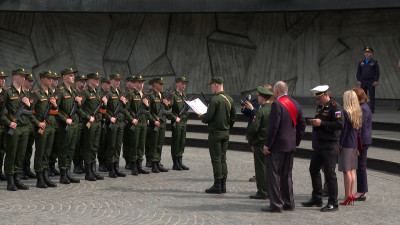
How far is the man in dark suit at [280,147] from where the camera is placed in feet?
32.3

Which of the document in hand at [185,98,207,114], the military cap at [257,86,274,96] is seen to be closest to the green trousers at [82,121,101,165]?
the document in hand at [185,98,207,114]

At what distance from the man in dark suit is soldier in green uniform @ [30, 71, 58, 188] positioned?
404cm

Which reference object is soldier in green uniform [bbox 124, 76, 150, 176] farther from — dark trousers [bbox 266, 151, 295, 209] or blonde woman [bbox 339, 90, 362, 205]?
blonde woman [bbox 339, 90, 362, 205]

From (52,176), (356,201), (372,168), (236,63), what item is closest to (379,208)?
(356,201)

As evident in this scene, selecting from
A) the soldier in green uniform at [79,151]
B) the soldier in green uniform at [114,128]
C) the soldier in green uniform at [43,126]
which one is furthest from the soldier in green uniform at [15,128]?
the soldier in green uniform at [114,128]

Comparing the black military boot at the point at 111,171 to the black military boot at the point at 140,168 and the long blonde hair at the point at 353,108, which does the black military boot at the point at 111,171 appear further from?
the long blonde hair at the point at 353,108

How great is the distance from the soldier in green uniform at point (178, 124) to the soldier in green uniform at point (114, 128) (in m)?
1.28

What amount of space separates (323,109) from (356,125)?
2.13 feet

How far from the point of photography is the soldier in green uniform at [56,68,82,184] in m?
12.2

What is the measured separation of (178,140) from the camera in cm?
1441

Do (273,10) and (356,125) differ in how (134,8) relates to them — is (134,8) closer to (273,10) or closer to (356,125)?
(273,10)

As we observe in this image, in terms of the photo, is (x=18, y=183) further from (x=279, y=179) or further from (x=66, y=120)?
(x=279, y=179)

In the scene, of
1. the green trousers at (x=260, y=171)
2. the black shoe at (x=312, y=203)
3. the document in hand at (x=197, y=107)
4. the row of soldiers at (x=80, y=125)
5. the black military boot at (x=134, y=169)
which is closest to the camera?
the black shoe at (x=312, y=203)

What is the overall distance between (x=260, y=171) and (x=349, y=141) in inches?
61.1
